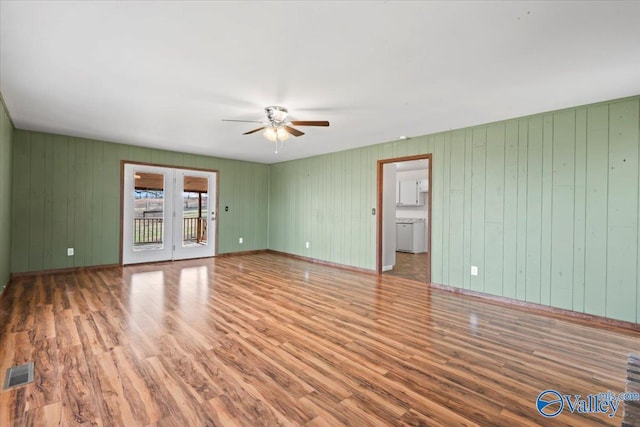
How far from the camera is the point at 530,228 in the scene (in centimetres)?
379

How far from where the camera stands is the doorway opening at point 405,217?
18.0 feet

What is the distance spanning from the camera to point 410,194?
8.76 metres

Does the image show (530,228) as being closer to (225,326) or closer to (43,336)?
(225,326)

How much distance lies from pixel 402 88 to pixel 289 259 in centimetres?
503

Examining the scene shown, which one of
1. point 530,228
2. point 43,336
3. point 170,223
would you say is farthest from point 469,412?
point 170,223

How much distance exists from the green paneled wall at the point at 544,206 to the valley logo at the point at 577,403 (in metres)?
1.82

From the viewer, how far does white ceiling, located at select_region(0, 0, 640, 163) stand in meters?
1.89

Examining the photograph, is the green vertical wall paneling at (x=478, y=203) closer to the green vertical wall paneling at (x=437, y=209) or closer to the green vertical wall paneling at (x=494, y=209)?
the green vertical wall paneling at (x=494, y=209)

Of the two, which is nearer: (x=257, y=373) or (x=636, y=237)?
(x=257, y=373)

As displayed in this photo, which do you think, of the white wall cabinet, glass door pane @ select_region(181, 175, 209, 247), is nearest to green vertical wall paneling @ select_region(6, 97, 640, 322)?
glass door pane @ select_region(181, 175, 209, 247)

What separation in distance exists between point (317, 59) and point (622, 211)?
3587 mm

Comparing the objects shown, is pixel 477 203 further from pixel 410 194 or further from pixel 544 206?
pixel 410 194

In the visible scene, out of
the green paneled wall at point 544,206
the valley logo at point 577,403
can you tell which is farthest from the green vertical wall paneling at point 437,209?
the valley logo at point 577,403

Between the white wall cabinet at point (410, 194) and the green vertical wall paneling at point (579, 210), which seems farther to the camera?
the white wall cabinet at point (410, 194)
